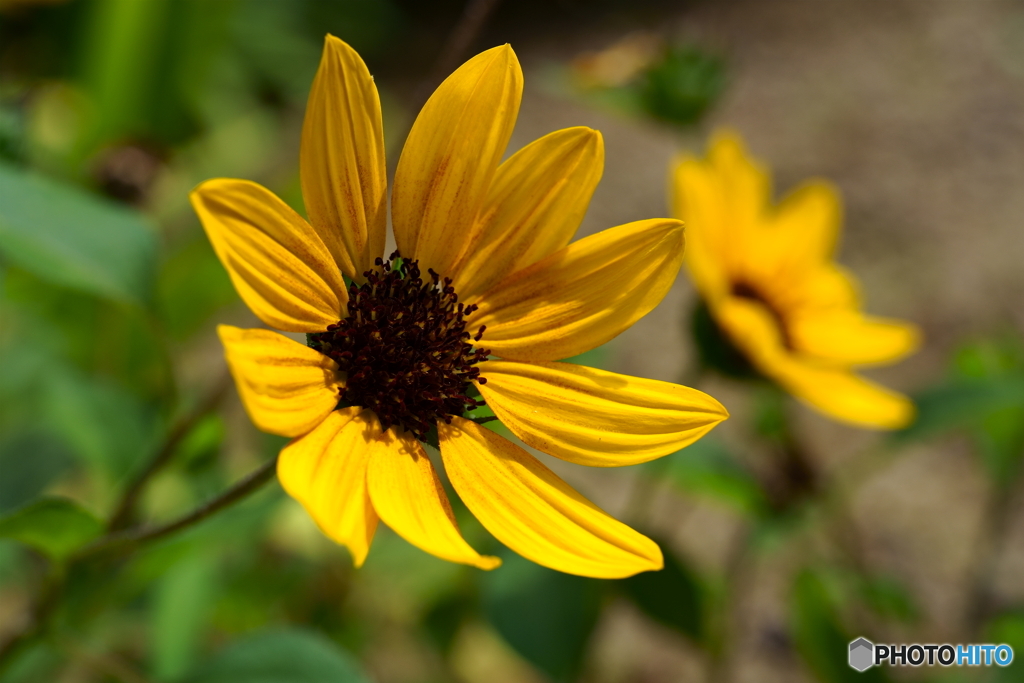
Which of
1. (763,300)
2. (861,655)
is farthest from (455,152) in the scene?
(861,655)

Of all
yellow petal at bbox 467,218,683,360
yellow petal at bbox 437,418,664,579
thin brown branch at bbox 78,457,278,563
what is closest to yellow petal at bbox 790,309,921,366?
yellow petal at bbox 467,218,683,360

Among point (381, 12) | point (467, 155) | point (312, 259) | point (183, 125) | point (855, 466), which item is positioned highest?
point (381, 12)

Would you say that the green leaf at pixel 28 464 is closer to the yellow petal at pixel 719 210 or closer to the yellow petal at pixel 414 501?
the yellow petal at pixel 414 501

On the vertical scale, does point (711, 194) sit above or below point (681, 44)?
below

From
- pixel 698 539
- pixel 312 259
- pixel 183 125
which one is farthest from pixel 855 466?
pixel 183 125

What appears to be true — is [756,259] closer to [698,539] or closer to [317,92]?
[317,92]

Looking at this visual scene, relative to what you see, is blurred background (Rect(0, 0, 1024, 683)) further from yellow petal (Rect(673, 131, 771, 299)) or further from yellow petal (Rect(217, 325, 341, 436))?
yellow petal (Rect(217, 325, 341, 436))
